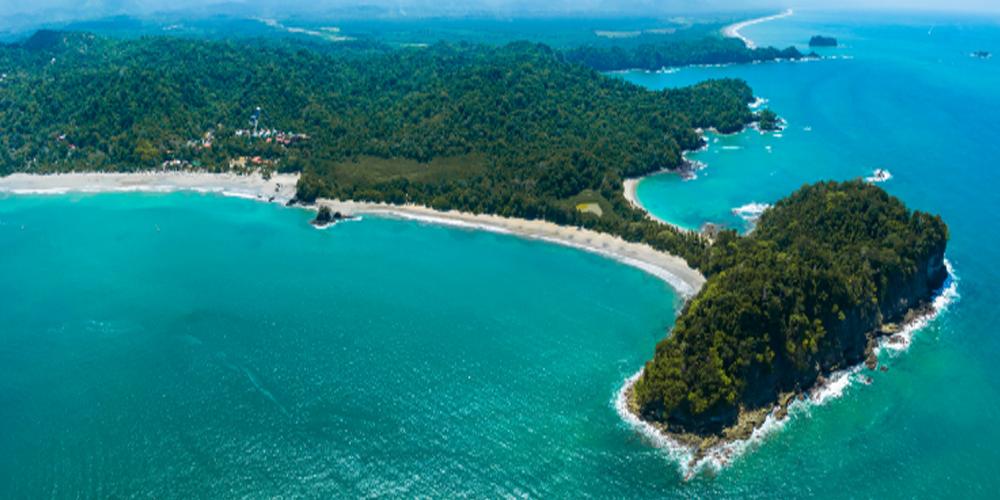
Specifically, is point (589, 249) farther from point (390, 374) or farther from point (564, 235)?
point (390, 374)

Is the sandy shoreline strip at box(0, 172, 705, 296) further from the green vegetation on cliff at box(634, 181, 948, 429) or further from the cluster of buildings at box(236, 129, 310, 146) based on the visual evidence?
the cluster of buildings at box(236, 129, 310, 146)

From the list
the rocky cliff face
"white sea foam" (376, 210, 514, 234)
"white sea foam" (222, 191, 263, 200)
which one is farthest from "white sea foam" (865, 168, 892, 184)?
"white sea foam" (222, 191, 263, 200)

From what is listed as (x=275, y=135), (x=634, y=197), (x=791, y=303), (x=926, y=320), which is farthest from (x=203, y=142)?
(x=926, y=320)

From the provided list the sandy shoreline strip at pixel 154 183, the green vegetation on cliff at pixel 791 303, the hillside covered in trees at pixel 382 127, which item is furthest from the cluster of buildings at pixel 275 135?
the green vegetation on cliff at pixel 791 303

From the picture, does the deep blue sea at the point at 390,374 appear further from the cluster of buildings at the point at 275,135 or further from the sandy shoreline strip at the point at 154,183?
the cluster of buildings at the point at 275,135

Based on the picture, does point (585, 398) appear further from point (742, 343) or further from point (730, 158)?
point (730, 158)

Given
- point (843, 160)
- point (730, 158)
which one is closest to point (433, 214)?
point (730, 158)
